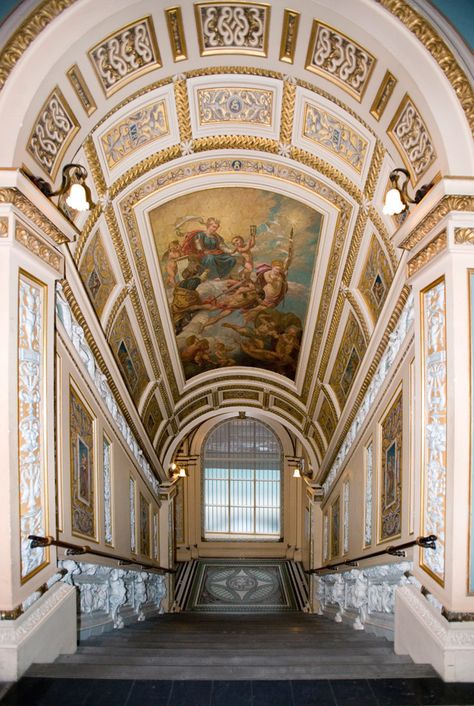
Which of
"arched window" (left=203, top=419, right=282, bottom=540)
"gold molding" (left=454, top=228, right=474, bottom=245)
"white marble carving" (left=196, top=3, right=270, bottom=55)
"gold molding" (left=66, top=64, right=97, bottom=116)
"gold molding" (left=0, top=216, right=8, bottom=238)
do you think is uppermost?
"white marble carving" (left=196, top=3, right=270, bottom=55)

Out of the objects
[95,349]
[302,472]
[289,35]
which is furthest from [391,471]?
[302,472]

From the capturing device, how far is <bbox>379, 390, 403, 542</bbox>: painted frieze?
5.93 metres

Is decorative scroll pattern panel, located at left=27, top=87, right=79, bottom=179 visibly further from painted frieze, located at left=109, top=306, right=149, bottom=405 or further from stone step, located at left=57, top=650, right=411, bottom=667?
stone step, located at left=57, top=650, right=411, bottom=667

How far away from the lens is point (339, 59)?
14.9 feet

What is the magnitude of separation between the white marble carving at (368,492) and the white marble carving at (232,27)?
536cm

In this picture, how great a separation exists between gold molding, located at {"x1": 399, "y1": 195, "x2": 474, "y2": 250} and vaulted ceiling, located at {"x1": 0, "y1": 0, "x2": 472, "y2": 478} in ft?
0.88

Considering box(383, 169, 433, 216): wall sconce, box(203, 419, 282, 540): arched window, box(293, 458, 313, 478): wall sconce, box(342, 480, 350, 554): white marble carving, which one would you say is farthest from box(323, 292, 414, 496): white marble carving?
box(203, 419, 282, 540): arched window

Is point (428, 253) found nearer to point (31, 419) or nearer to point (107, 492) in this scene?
point (31, 419)

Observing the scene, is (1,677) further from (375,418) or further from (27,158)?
(375,418)

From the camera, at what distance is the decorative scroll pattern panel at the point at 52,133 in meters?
4.16

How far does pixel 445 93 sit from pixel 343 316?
4.54 meters

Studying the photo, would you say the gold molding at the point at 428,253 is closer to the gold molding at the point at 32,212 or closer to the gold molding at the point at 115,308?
the gold molding at the point at 32,212

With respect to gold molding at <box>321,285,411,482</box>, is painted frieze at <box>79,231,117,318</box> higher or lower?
higher

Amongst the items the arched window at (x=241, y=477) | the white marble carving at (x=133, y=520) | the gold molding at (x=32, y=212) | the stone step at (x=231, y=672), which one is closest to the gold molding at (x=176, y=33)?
the gold molding at (x=32, y=212)
